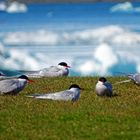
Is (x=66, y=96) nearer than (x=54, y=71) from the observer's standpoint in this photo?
Yes

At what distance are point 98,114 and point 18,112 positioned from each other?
1916mm

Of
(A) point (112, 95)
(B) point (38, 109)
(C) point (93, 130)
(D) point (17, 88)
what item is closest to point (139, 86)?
(A) point (112, 95)

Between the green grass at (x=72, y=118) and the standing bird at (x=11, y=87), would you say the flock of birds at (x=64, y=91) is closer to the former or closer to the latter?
the standing bird at (x=11, y=87)

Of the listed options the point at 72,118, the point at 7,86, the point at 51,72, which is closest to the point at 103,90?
the point at 7,86

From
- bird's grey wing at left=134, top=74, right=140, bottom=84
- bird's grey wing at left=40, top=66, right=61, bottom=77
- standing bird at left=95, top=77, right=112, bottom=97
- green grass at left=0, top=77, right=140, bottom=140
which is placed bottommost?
bird's grey wing at left=40, top=66, right=61, bottom=77

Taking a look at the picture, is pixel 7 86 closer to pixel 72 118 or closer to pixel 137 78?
pixel 72 118

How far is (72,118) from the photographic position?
1491 centimetres

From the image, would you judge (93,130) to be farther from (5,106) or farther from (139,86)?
(139,86)

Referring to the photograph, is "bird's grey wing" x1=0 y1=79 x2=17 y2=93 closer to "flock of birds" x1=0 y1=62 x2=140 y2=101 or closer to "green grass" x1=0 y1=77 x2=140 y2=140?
"flock of birds" x1=0 y1=62 x2=140 y2=101

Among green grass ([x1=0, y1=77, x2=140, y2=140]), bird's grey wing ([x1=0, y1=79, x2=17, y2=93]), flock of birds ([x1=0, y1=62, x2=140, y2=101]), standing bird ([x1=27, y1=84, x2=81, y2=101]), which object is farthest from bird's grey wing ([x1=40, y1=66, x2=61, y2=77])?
standing bird ([x1=27, y1=84, x2=81, y2=101])

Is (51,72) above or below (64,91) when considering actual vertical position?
below

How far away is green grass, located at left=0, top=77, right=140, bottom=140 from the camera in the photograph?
13359 mm

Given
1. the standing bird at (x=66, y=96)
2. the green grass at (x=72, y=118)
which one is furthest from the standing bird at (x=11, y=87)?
the standing bird at (x=66, y=96)

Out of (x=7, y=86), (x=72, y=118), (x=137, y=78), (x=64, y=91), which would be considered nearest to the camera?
(x=72, y=118)
